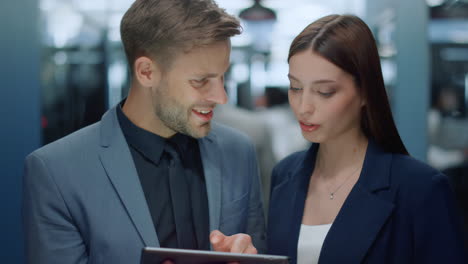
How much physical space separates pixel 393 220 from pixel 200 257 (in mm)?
789

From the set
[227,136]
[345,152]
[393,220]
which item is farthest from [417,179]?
→ [227,136]

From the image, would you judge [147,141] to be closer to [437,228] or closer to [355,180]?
[355,180]

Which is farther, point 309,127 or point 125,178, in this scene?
point 309,127

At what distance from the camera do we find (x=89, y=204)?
1620 mm

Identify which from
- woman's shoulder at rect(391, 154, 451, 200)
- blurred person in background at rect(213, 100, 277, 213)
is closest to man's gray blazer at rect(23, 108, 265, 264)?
woman's shoulder at rect(391, 154, 451, 200)

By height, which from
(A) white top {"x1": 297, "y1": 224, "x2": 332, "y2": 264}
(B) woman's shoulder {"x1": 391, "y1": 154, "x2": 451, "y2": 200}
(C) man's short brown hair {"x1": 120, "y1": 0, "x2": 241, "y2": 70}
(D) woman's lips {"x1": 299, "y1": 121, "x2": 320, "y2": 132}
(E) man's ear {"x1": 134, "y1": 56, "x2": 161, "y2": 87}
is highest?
(C) man's short brown hair {"x1": 120, "y1": 0, "x2": 241, "y2": 70}

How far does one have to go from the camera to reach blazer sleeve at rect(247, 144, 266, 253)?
1.93 m

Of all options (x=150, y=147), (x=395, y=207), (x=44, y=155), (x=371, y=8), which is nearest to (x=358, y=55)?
(x=395, y=207)

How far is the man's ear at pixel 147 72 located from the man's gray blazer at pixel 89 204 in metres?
0.18

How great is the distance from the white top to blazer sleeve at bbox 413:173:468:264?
316 millimetres

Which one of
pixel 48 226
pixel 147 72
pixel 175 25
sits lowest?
pixel 48 226

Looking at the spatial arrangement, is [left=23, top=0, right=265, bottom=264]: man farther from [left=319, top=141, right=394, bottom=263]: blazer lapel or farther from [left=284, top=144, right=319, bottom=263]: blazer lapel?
[left=319, top=141, right=394, bottom=263]: blazer lapel

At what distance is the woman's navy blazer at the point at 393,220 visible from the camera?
1.62 m

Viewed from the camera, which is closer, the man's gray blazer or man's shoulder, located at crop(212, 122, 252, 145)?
the man's gray blazer
